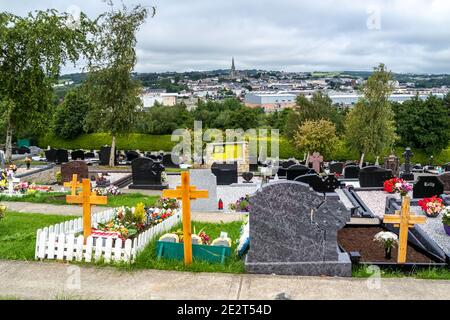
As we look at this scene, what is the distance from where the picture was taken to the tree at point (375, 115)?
32688 millimetres

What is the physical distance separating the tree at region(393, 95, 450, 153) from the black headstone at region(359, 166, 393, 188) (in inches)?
947

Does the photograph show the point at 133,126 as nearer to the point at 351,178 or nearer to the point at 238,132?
the point at 351,178

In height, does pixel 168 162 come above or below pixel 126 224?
below

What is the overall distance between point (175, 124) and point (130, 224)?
3733 cm

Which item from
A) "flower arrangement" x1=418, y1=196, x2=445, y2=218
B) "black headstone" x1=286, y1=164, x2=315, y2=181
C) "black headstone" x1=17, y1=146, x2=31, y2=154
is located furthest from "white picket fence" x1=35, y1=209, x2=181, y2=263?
"black headstone" x1=17, y1=146, x2=31, y2=154

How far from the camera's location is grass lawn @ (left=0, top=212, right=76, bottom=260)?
926 cm

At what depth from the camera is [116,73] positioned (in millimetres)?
27031

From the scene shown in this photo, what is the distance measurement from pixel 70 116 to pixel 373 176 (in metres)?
31.3

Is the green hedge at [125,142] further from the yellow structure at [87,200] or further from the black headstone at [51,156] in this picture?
the yellow structure at [87,200]

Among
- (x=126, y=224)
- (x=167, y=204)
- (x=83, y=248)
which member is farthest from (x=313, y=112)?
(x=83, y=248)

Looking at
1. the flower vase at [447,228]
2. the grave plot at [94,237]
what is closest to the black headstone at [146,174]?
the grave plot at [94,237]

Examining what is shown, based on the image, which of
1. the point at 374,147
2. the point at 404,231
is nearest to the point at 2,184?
the point at 404,231

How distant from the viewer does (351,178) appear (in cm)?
2466

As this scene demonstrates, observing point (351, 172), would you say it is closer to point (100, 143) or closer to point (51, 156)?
point (51, 156)
